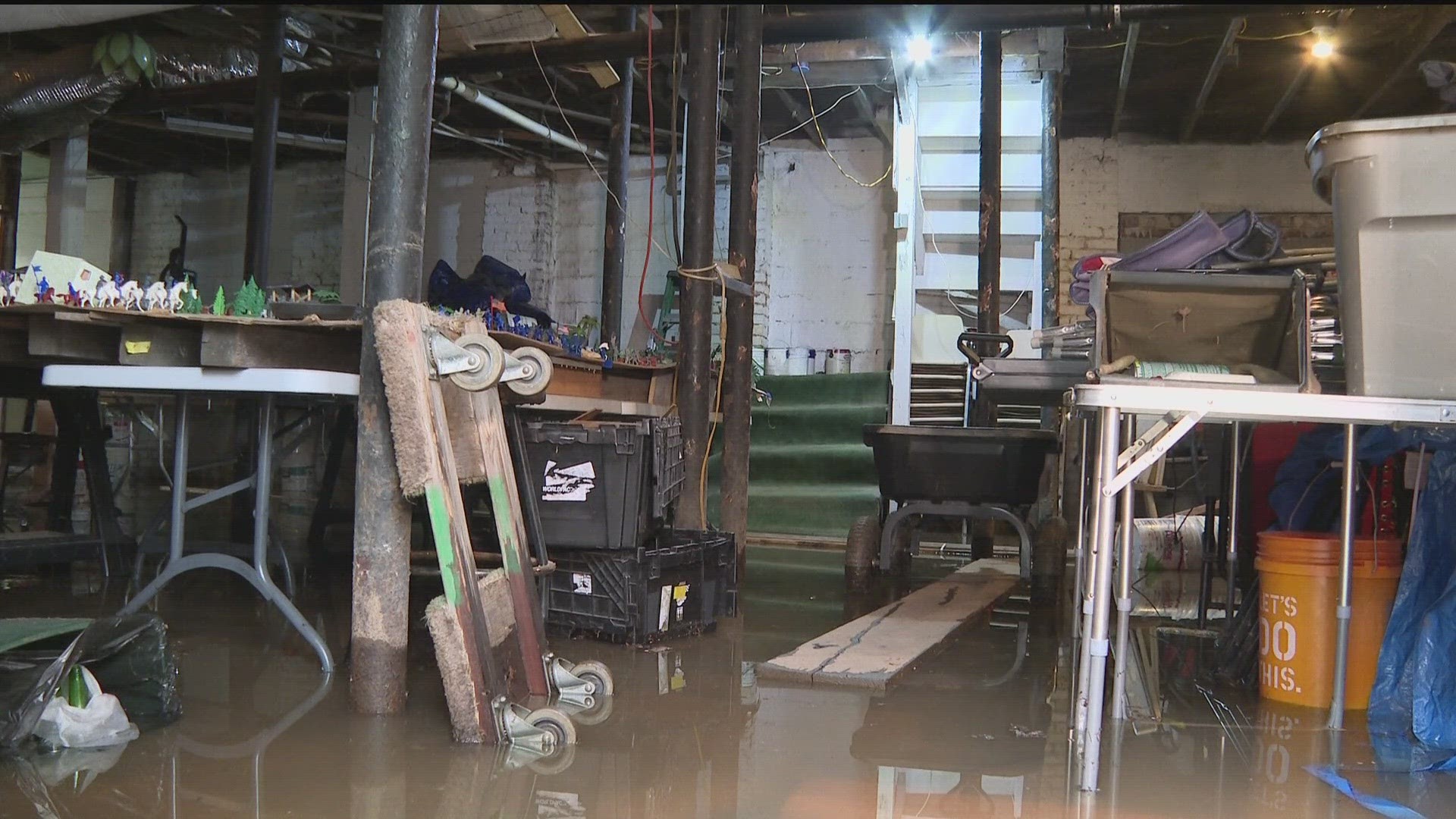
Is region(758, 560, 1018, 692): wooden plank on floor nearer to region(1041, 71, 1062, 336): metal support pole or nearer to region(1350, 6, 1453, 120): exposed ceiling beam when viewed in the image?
region(1041, 71, 1062, 336): metal support pole

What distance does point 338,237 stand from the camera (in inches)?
427

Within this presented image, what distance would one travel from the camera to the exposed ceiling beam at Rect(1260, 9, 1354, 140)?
6.73 meters

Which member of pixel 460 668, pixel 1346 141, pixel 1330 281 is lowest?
pixel 460 668

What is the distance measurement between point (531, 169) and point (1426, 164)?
8.85 meters

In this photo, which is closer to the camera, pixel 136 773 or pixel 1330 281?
pixel 136 773

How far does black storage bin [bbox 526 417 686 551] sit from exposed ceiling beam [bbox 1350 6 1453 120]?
5.85m

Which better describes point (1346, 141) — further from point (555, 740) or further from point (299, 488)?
point (299, 488)

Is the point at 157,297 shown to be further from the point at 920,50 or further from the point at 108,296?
the point at 920,50

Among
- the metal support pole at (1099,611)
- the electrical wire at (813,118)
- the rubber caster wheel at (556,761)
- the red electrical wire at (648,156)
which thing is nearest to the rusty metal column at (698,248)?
the red electrical wire at (648,156)

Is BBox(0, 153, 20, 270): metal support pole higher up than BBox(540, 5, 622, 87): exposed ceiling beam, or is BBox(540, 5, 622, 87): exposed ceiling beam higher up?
BBox(540, 5, 622, 87): exposed ceiling beam

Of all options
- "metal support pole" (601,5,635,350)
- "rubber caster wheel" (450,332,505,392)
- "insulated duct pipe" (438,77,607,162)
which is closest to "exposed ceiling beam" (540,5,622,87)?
"metal support pole" (601,5,635,350)

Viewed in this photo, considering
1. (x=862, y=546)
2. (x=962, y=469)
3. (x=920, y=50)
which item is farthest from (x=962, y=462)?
(x=920, y=50)

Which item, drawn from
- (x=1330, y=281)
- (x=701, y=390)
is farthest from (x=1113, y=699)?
(x=701, y=390)

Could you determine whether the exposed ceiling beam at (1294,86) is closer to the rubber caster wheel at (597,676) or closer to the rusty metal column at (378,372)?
the rusty metal column at (378,372)
